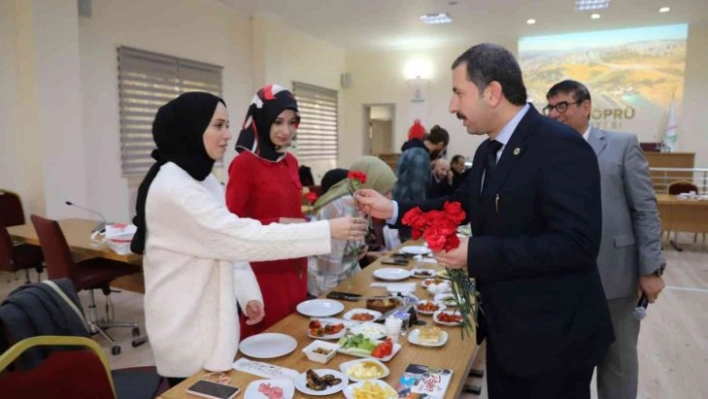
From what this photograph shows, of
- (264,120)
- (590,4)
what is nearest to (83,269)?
(264,120)

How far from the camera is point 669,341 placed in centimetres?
358

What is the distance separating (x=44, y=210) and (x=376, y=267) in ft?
12.7

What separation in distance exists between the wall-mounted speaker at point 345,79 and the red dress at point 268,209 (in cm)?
883

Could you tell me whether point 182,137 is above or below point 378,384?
above

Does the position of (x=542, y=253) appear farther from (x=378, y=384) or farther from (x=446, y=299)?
(x=446, y=299)

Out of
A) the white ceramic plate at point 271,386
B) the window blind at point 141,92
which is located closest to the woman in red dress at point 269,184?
the white ceramic plate at point 271,386

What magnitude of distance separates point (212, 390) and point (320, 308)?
2.38 ft

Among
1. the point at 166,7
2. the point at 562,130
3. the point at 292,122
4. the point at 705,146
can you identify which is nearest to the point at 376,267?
the point at 292,122

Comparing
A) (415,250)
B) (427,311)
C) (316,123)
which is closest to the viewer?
(427,311)

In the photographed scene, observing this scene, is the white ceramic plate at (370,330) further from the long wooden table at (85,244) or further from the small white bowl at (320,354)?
the long wooden table at (85,244)

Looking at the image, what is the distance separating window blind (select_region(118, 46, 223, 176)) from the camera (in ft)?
18.0

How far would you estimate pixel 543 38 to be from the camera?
9266 mm

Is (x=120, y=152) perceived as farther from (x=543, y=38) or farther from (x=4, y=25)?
(x=543, y=38)

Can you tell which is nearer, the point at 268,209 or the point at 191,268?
the point at 191,268
